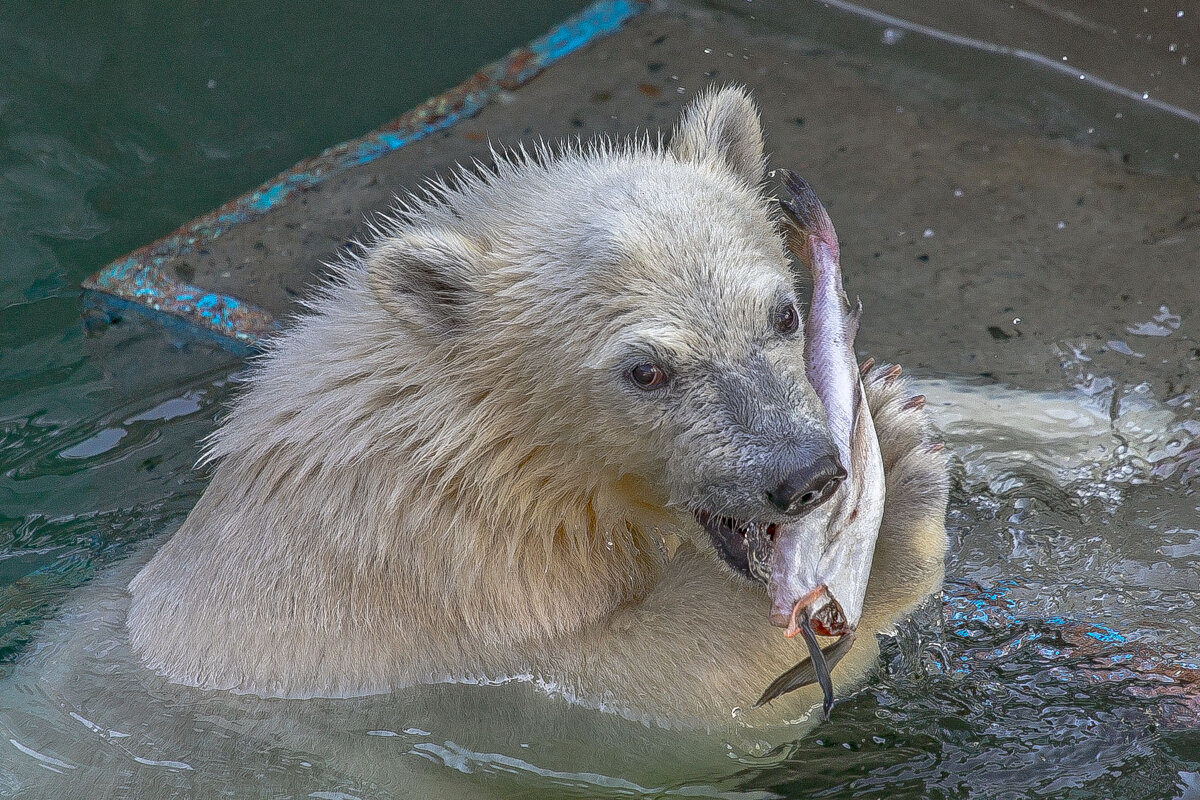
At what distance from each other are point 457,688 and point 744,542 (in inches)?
43.2

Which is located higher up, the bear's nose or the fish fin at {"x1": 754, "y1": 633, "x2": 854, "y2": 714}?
the bear's nose

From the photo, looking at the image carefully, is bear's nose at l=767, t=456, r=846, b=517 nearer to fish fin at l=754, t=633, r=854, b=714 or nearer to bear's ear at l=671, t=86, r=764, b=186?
fish fin at l=754, t=633, r=854, b=714

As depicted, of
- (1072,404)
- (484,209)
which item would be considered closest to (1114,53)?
(1072,404)

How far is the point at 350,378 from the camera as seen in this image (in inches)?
141

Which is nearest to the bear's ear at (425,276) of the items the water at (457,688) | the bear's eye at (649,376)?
the bear's eye at (649,376)

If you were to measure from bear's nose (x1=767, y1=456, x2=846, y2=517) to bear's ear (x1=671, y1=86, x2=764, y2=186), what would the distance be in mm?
1257

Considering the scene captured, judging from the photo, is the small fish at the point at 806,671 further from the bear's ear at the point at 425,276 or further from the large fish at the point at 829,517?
the bear's ear at the point at 425,276

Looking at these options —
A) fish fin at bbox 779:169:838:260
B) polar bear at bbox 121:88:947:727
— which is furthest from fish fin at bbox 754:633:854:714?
fish fin at bbox 779:169:838:260

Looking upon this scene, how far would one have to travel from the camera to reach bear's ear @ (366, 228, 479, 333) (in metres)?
3.25

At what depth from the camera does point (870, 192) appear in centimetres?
582

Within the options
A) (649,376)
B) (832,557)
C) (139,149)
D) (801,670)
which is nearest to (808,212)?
(649,376)

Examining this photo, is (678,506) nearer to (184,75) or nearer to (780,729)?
(780,729)

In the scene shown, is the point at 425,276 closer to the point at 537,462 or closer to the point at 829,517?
the point at 537,462

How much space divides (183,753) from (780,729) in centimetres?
189
